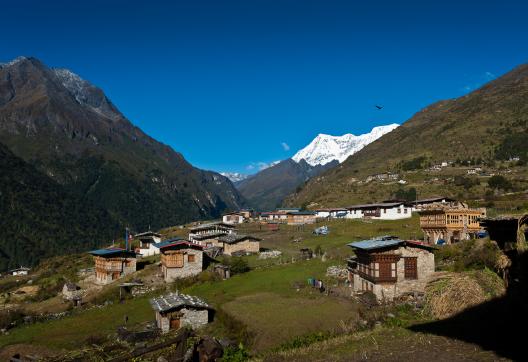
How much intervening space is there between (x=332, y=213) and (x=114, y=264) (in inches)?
2501

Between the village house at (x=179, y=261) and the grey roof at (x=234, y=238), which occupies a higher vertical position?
the grey roof at (x=234, y=238)

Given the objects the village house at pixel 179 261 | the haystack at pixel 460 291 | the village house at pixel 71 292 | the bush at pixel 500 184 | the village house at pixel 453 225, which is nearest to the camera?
the haystack at pixel 460 291

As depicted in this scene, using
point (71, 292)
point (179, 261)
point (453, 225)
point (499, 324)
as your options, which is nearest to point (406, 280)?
point (453, 225)

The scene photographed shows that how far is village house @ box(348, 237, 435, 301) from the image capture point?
3684cm

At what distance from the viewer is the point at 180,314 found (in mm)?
33719

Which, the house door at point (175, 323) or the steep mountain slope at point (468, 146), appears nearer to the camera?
the house door at point (175, 323)

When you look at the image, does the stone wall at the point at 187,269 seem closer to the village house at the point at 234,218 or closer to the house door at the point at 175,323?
the house door at the point at 175,323

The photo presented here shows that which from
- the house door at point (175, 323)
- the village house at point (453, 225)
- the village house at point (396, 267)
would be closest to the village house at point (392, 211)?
the village house at point (453, 225)

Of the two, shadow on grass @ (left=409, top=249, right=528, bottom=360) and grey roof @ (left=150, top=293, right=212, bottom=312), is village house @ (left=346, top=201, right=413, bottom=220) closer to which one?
grey roof @ (left=150, top=293, right=212, bottom=312)

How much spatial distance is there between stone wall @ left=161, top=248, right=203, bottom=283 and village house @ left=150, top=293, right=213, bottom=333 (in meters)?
20.4

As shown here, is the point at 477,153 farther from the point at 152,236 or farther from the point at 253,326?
the point at 253,326

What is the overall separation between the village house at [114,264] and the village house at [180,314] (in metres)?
30.5

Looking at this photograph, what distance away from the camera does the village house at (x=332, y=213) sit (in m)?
111

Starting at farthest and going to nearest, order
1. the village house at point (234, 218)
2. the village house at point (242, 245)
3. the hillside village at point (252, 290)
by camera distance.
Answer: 1. the village house at point (234, 218)
2. the village house at point (242, 245)
3. the hillside village at point (252, 290)
